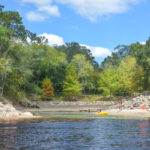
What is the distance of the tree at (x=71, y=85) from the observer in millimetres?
74875

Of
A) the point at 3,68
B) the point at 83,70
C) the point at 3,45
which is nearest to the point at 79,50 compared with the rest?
the point at 83,70

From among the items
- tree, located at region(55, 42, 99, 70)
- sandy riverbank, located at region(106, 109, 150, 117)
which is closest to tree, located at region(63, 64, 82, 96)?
sandy riverbank, located at region(106, 109, 150, 117)

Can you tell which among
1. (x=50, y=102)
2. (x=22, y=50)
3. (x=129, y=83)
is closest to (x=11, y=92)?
(x=22, y=50)

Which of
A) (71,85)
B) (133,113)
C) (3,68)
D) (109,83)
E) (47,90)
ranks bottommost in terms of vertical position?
(133,113)

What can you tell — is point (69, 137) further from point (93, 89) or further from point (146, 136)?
point (93, 89)

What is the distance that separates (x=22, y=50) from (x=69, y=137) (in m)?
38.7

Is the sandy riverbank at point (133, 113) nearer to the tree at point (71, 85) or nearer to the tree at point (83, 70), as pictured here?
the tree at point (71, 85)

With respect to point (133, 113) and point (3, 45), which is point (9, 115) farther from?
point (3, 45)

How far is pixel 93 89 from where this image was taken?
90438 millimetres

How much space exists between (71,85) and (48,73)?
8.14m

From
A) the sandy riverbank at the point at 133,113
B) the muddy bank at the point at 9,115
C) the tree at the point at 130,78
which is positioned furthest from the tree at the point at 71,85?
the muddy bank at the point at 9,115

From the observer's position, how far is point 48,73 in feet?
258

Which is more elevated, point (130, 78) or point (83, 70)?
point (83, 70)

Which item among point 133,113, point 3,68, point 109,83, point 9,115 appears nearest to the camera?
point 9,115
